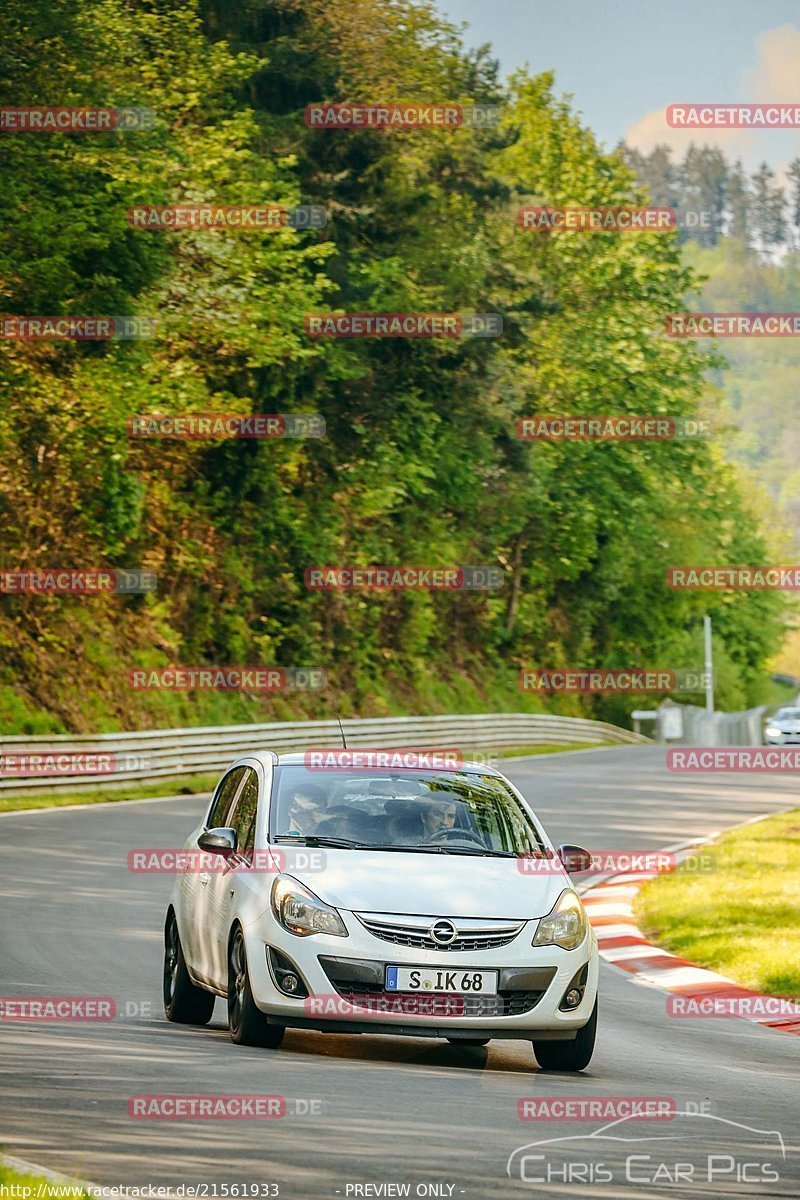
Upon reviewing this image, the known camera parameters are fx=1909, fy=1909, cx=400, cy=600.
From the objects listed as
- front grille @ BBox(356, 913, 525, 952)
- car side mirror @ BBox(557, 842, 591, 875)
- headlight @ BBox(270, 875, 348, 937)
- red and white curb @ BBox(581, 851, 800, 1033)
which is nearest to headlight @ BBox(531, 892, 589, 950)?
front grille @ BBox(356, 913, 525, 952)

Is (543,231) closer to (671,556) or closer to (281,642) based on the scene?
(671,556)

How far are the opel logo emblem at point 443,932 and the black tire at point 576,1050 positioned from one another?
0.95 meters

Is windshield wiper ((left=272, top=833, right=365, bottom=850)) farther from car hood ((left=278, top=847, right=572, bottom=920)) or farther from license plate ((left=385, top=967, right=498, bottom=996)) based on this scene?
license plate ((left=385, top=967, right=498, bottom=996))

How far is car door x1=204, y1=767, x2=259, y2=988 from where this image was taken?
970 cm

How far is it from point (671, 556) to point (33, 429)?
130 feet

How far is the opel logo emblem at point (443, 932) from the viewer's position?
8945mm

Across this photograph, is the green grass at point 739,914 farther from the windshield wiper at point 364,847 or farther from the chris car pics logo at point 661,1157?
the chris car pics logo at point 661,1157

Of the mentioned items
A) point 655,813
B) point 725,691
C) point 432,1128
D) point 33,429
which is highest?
point 33,429

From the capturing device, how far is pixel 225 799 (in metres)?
11.1

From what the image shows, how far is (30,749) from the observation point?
28250 millimetres

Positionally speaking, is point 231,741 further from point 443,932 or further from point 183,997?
point 443,932

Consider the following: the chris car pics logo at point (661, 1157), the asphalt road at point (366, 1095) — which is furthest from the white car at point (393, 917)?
the chris car pics logo at point (661, 1157)

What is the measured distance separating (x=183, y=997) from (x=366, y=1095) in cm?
294

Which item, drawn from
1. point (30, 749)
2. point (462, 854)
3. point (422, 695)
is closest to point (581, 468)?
point (422, 695)
